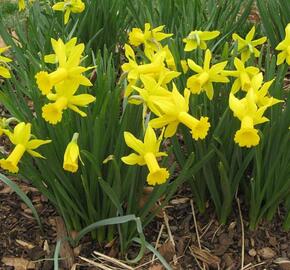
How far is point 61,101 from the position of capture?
150cm

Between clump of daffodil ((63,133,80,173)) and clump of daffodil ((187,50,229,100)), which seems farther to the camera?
clump of daffodil ((187,50,229,100))

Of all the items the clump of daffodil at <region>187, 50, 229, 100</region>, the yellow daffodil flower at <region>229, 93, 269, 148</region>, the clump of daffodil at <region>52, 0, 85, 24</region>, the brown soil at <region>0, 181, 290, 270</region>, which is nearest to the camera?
the yellow daffodil flower at <region>229, 93, 269, 148</region>

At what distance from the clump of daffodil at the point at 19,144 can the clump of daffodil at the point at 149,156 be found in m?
0.26

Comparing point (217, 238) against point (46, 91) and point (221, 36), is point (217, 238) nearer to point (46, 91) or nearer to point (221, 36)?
point (46, 91)

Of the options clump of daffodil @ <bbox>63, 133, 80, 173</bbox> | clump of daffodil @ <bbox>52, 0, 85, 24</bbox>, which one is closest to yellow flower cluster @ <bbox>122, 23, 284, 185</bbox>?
clump of daffodil @ <bbox>63, 133, 80, 173</bbox>

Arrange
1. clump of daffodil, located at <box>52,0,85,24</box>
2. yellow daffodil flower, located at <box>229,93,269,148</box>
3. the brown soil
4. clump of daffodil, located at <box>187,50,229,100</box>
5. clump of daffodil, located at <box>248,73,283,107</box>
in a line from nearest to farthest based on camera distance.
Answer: yellow daffodil flower, located at <box>229,93,269,148</box>, clump of daffodil, located at <box>248,73,283,107</box>, clump of daffodil, located at <box>187,50,229,100</box>, the brown soil, clump of daffodil, located at <box>52,0,85,24</box>

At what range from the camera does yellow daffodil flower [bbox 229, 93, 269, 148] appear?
1.43m

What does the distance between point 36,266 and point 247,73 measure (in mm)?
977

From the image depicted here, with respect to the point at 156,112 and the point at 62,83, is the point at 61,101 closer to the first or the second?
the point at 62,83

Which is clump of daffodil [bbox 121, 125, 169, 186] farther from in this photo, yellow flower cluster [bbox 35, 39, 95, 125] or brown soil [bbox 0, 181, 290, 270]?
brown soil [bbox 0, 181, 290, 270]

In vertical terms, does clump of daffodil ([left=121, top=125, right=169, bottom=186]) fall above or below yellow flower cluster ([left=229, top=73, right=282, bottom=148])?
below

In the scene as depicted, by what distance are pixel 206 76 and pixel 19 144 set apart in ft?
1.97

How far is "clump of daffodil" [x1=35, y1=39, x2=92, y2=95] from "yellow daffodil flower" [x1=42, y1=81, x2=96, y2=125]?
2 centimetres

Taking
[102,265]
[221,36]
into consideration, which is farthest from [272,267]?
[221,36]
